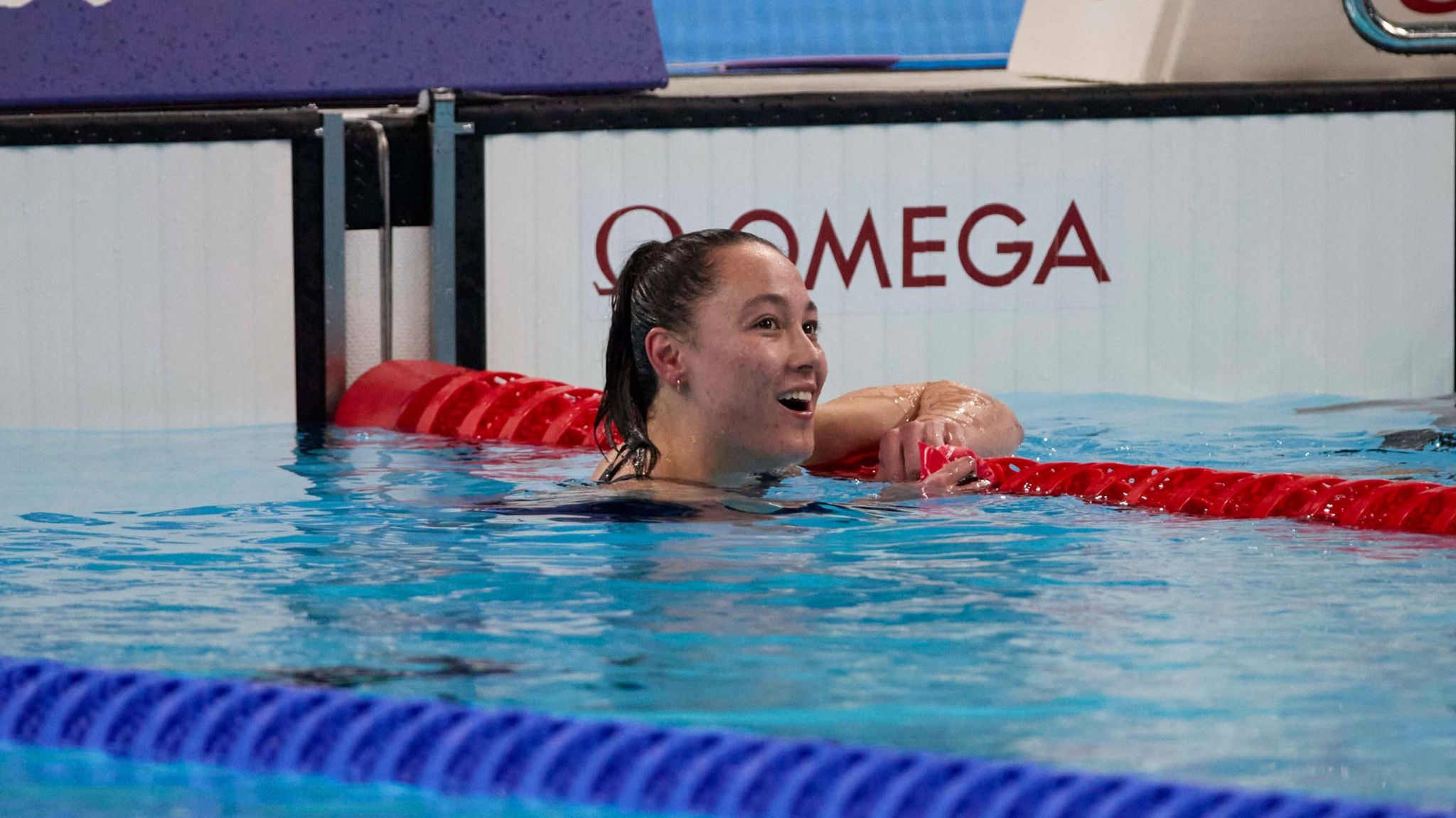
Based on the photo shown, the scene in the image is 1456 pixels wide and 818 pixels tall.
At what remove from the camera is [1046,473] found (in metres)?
3.68

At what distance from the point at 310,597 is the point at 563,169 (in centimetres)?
249

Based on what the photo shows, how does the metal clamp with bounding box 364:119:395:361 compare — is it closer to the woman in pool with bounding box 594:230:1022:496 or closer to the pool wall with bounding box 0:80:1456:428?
the pool wall with bounding box 0:80:1456:428

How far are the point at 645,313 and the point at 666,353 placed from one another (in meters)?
0.09

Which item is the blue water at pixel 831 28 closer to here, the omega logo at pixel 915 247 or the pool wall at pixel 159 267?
the omega logo at pixel 915 247

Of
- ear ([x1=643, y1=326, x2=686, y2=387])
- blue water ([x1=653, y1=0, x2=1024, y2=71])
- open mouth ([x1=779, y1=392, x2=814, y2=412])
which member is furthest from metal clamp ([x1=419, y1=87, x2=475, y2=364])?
blue water ([x1=653, y1=0, x2=1024, y2=71])

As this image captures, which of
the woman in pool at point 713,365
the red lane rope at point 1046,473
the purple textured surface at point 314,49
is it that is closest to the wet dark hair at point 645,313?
the woman in pool at point 713,365

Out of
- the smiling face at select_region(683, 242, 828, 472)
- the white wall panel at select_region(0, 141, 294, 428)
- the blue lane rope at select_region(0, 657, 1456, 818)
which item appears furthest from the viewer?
the white wall panel at select_region(0, 141, 294, 428)

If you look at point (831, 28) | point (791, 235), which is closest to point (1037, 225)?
point (791, 235)

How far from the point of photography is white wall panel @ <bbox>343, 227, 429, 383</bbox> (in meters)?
5.10

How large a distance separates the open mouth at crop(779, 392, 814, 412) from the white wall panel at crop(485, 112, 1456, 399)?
1907 mm

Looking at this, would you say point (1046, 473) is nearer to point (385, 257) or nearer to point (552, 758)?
point (552, 758)

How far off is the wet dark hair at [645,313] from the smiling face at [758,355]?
0.10 ft

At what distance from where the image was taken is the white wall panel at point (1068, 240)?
16.7 ft

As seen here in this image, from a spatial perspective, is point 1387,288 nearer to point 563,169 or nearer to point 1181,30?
point 1181,30
